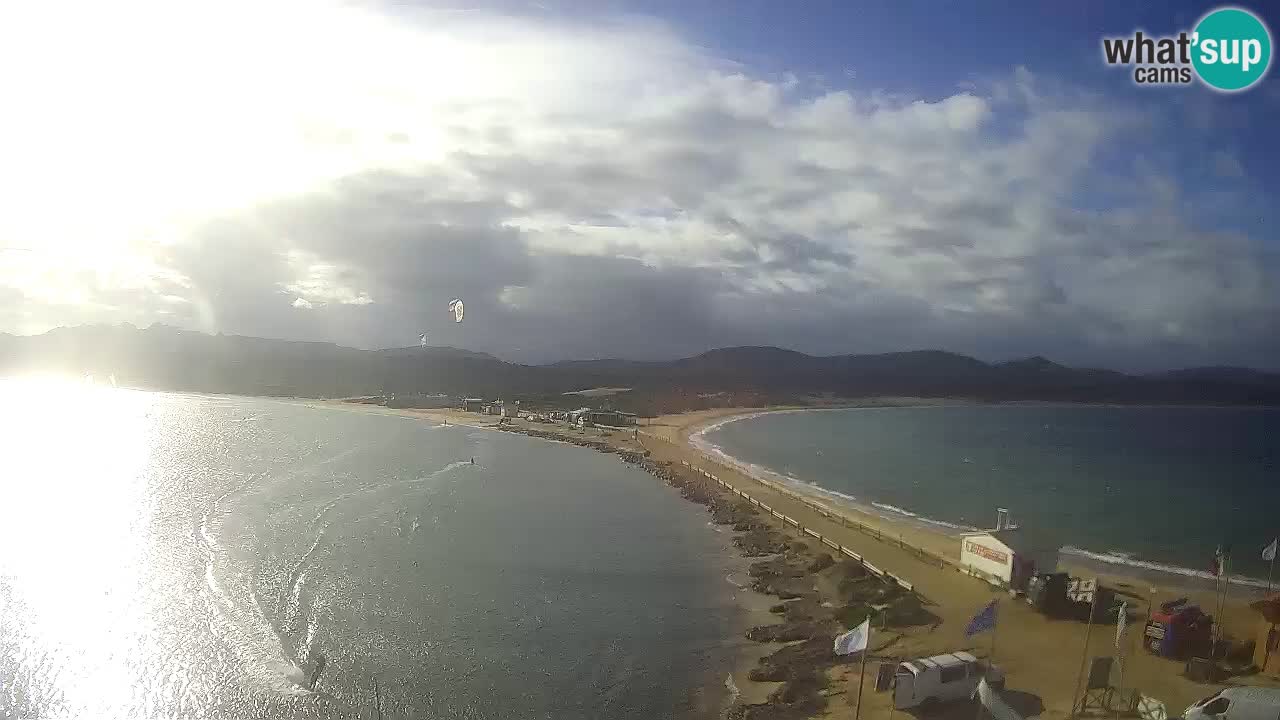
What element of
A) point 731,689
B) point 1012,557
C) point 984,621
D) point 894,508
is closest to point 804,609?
point 731,689

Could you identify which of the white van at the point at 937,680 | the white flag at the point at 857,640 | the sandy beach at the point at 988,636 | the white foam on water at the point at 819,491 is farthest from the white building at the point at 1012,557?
the white foam on water at the point at 819,491

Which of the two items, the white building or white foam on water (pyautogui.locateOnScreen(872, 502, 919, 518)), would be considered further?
white foam on water (pyautogui.locateOnScreen(872, 502, 919, 518))

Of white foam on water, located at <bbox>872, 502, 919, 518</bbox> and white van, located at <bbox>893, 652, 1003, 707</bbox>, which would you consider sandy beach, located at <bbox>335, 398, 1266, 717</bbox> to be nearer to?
white van, located at <bbox>893, 652, 1003, 707</bbox>

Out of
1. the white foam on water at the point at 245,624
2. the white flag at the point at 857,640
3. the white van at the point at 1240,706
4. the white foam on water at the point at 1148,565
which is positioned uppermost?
the white flag at the point at 857,640

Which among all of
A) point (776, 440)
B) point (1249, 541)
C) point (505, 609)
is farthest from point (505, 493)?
point (776, 440)

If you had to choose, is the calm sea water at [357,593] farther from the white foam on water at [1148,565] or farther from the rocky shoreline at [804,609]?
the white foam on water at [1148,565]

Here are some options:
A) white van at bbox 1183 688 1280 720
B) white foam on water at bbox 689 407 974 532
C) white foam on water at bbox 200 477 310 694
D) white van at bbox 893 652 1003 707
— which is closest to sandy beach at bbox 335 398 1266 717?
white van at bbox 893 652 1003 707
